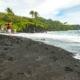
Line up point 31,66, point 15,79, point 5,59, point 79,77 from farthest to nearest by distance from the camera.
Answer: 1. point 5,59
2. point 31,66
3. point 79,77
4. point 15,79

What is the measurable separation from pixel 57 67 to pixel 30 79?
2.63 meters

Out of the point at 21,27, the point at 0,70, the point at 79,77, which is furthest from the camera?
the point at 21,27

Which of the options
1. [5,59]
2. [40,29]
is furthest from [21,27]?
[5,59]

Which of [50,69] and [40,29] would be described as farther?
[40,29]

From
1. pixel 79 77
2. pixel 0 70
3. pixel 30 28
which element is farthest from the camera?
pixel 30 28

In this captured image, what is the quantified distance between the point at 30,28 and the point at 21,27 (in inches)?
309

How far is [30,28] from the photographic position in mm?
88625

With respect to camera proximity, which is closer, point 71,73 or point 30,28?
point 71,73

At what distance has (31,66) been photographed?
1055 cm

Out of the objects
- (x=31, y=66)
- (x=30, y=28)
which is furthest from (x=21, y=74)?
(x=30, y=28)

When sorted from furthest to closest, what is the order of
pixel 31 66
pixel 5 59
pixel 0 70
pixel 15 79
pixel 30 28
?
pixel 30 28
pixel 5 59
pixel 31 66
pixel 0 70
pixel 15 79

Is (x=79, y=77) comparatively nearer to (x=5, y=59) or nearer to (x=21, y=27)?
(x=5, y=59)

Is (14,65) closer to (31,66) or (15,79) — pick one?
(31,66)

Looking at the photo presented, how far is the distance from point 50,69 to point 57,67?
0.72m
